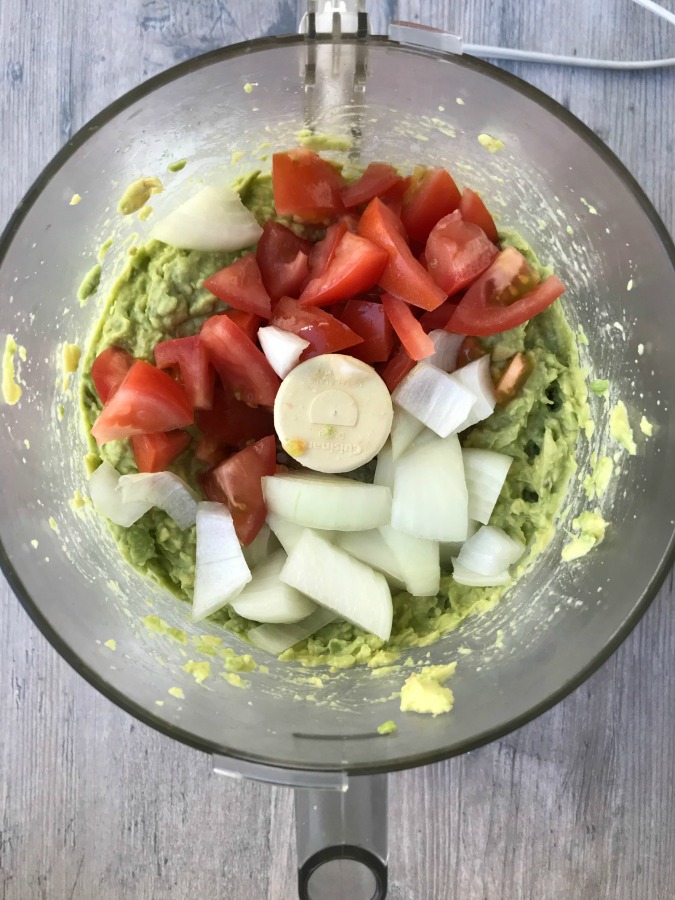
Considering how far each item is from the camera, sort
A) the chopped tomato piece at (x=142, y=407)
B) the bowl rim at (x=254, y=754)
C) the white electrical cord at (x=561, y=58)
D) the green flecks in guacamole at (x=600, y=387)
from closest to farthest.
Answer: the bowl rim at (x=254, y=754) → the chopped tomato piece at (x=142, y=407) → the green flecks in guacamole at (x=600, y=387) → the white electrical cord at (x=561, y=58)

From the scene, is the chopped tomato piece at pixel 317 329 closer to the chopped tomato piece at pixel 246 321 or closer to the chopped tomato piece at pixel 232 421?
the chopped tomato piece at pixel 246 321

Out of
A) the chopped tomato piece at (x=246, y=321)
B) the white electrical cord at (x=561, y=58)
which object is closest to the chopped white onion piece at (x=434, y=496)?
the chopped tomato piece at (x=246, y=321)

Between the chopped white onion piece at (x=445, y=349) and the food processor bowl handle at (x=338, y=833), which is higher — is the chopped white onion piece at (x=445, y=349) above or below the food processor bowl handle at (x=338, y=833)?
above

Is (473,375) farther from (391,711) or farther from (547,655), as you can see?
(391,711)

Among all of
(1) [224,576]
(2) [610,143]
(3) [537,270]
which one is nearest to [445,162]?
(3) [537,270]

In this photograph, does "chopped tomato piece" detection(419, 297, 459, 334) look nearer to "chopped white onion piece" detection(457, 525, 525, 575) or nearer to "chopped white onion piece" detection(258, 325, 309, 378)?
"chopped white onion piece" detection(258, 325, 309, 378)

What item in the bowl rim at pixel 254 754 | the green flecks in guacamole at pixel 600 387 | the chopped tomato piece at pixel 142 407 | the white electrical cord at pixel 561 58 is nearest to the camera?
the bowl rim at pixel 254 754

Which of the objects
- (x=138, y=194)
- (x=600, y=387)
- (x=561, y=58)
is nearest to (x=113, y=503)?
(x=138, y=194)

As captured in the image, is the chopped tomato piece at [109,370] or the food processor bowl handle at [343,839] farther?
the chopped tomato piece at [109,370]
